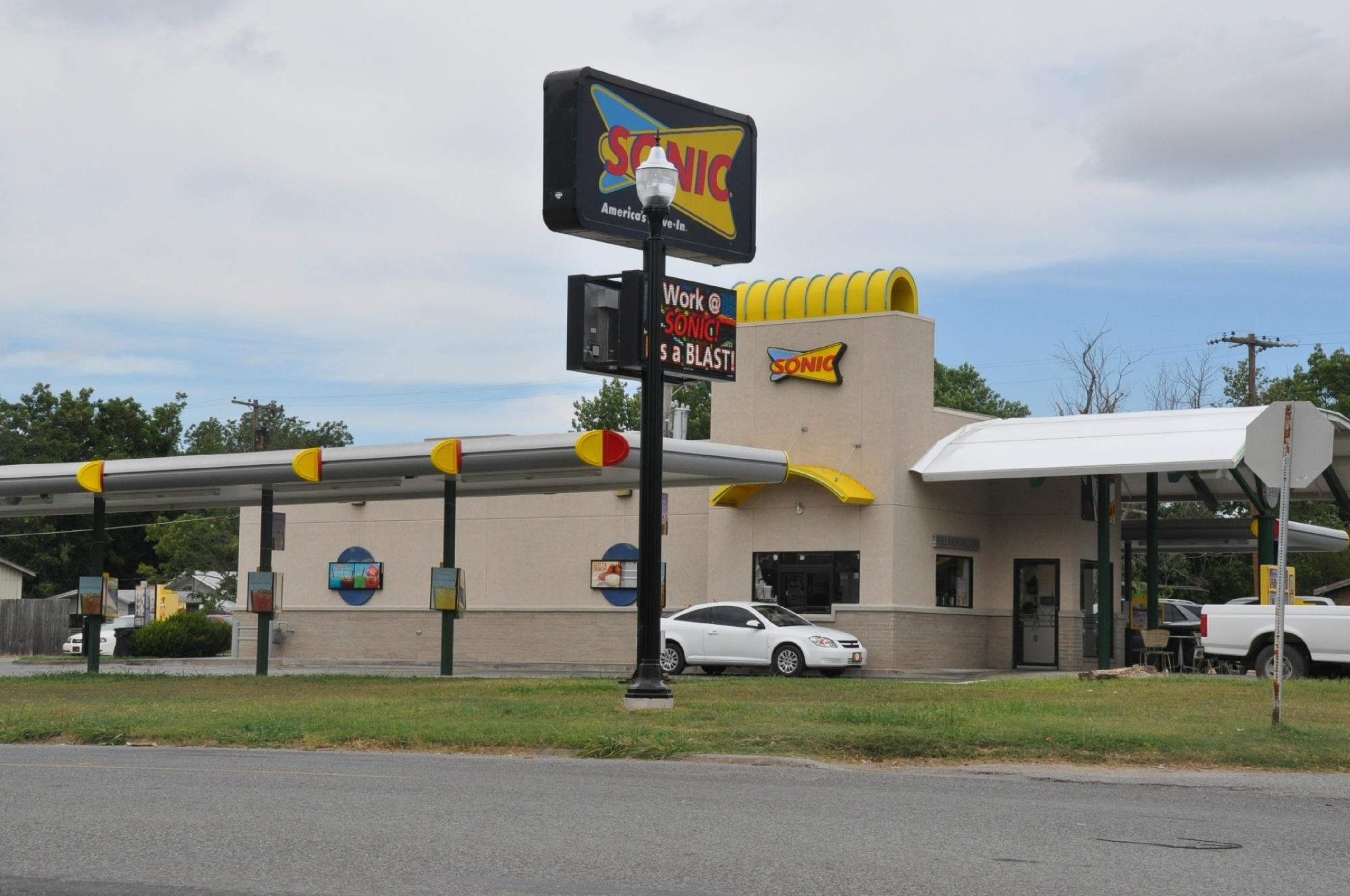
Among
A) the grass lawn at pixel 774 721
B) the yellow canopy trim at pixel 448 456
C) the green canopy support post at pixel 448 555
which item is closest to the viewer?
the grass lawn at pixel 774 721

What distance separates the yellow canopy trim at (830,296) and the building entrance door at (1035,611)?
19.4 feet

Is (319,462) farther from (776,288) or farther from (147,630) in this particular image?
(147,630)

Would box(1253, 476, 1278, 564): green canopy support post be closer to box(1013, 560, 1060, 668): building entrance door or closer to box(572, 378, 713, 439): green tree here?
box(1013, 560, 1060, 668): building entrance door

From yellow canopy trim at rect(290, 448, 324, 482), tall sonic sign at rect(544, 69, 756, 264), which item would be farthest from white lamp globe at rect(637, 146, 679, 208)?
yellow canopy trim at rect(290, 448, 324, 482)

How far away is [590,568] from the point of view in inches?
1391

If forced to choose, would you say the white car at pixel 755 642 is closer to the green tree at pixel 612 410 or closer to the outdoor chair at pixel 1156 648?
the outdoor chair at pixel 1156 648

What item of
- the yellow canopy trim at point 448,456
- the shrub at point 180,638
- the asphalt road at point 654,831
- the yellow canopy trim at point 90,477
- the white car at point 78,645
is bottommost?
the white car at point 78,645

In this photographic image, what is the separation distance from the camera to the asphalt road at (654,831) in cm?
787

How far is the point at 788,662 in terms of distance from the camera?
2855 cm

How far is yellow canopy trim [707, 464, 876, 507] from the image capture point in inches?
1228

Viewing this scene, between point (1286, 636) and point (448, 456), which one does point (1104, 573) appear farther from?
point (448, 456)

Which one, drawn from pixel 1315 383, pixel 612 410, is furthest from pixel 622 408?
pixel 1315 383

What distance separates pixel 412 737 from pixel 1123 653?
68.0 feet

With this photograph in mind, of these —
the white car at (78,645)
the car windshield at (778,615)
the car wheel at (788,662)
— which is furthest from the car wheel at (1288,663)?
the white car at (78,645)
